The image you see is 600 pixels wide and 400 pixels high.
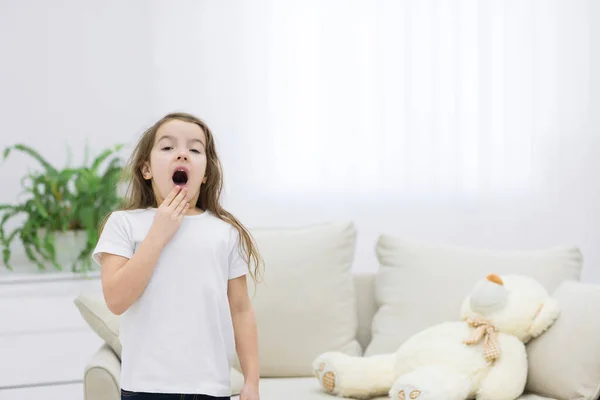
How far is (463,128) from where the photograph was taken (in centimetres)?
341

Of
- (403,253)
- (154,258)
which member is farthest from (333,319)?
(154,258)

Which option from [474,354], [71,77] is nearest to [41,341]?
[71,77]

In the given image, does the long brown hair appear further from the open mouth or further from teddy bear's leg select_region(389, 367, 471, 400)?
teddy bear's leg select_region(389, 367, 471, 400)

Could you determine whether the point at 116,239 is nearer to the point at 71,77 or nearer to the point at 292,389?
the point at 292,389

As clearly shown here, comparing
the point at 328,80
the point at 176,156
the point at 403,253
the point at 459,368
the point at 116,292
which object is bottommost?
the point at 459,368

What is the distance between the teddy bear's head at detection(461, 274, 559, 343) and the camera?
6.94ft

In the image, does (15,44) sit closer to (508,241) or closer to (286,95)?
(286,95)

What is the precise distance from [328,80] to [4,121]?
1308 mm

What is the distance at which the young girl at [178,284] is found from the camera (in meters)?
1.22

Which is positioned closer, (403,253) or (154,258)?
(154,258)

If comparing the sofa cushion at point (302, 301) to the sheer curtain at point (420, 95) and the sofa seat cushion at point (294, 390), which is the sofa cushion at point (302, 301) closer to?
the sofa seat cushion at point (294, 390)

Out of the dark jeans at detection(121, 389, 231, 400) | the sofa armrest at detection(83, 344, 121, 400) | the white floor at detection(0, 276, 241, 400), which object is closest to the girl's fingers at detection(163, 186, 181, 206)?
the dark jeans at detection(121, 389, 231, 400)

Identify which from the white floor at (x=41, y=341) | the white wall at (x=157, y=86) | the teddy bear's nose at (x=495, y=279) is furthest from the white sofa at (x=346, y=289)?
the white wall at (x=157, y=86)

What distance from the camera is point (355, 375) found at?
2133 mm
